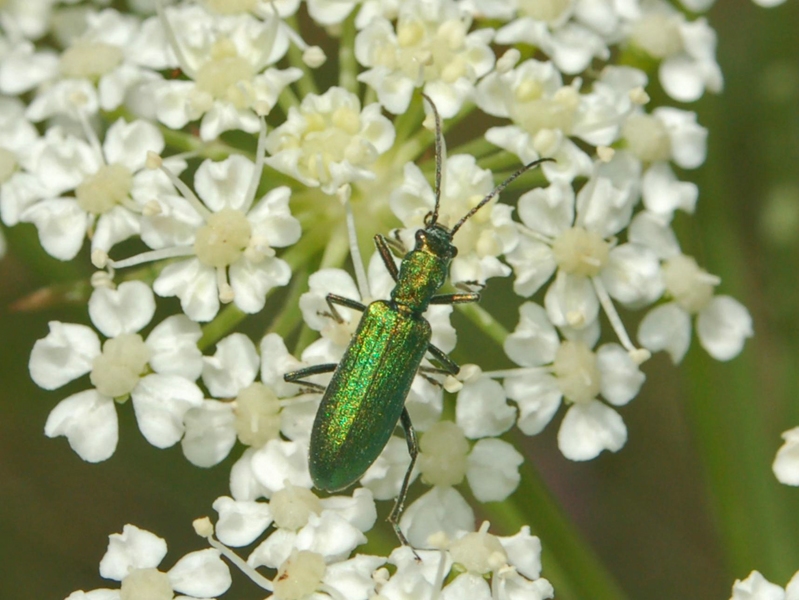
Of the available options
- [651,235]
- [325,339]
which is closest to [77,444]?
[325,339]

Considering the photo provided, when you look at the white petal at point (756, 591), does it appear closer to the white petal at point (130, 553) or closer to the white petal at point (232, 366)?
the white petal at point (232, 366)

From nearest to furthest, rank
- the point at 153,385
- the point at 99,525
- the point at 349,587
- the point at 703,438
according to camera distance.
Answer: the point at 349,587
the point at 153,385
the point at 703,438
the point at 99,525

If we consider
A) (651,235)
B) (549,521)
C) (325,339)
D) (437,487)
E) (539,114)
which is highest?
(539,114)

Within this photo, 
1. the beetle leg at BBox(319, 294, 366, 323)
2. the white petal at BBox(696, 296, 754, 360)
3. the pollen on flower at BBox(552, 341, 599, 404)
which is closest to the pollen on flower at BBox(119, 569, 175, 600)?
the beetle leg at BBox(319, 294, 366, 323)

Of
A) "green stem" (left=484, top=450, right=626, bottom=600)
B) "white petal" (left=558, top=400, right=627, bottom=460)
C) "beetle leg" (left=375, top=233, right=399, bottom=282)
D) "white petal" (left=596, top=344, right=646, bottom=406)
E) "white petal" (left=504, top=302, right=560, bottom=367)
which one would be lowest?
"green stem" (left=484, top=450, right=626, bottom=600)

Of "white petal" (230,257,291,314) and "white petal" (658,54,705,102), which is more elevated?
"white petal" (658,54,705,102)

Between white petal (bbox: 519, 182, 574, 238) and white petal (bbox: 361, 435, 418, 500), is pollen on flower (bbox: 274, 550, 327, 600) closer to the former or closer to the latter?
white petal (bbox: 361, 435, 418, 500)

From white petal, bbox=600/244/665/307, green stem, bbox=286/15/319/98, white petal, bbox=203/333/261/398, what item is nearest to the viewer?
white petal, bbox=203/333/261/398

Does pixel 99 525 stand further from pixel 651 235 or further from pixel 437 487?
pixel 651 235
